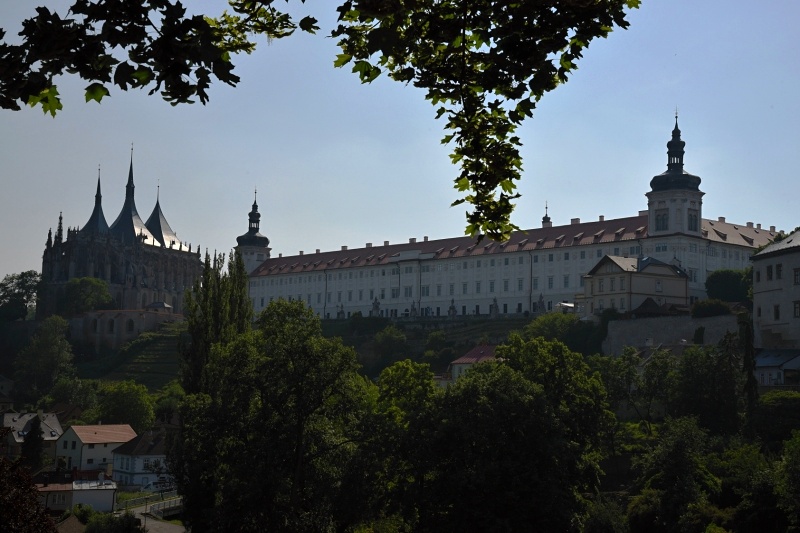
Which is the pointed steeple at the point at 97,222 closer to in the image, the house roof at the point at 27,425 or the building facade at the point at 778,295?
the house roof at the point at 27,425

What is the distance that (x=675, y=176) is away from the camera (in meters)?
90.9

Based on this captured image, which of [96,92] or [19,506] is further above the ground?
[96,92]

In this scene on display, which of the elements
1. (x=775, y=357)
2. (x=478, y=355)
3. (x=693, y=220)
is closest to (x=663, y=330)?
(x=478, y=355)

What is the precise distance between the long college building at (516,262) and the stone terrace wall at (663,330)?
14387mm

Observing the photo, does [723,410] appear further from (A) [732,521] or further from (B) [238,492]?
(B) [238,492]

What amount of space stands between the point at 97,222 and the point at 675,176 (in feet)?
238

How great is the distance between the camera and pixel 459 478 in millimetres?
30984

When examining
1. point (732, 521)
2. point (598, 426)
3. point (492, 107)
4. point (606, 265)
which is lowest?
point (732, 521)

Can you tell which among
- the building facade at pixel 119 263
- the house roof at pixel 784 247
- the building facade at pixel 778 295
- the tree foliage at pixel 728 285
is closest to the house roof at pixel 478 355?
the building facade at pixel 778 295

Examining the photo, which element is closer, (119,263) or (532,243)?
(532,243)

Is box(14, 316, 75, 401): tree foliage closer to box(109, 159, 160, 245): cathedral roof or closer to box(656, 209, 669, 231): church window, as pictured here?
box(109, 159, 160, 245): cathedral roof

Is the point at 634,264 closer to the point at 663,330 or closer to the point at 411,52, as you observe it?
the point at 663,330

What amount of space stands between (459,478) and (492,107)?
81.4ft

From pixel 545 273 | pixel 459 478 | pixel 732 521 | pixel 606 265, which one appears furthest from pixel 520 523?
pixel 545 273
